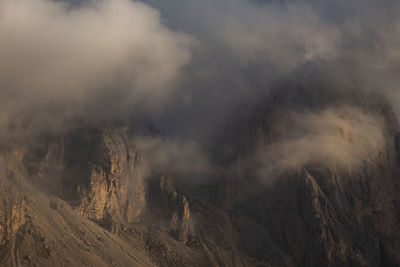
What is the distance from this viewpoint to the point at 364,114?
154m

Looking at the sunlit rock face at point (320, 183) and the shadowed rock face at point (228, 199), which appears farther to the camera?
the sunlit rock face at point (320, 183)

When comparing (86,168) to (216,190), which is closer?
(86,168)

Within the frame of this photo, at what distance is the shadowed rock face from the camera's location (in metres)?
106

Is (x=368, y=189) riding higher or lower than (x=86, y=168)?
higher

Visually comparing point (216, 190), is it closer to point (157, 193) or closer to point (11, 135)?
point (157, 193)

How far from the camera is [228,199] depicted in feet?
491

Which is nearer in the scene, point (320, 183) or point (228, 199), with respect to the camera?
point (320, 183)

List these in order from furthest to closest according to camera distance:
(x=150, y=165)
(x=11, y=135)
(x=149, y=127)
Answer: (x=149, y=127)
(x=150, y=165)
(x=11, y=135)

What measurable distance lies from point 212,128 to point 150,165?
34.1m

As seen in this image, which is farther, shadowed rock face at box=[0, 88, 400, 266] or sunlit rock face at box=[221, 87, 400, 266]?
sunlit rock face at box=[221, 87, 400, 266]

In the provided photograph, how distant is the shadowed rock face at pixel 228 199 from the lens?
106 meters

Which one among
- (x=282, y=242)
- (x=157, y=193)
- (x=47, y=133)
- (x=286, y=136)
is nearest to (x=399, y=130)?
(x=286, y=136)

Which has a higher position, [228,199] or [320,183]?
[320,183]

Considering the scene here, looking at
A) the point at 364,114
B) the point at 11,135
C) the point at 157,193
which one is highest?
the point at 364,114
